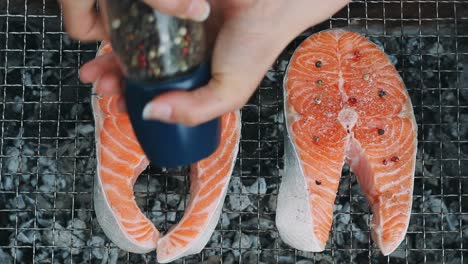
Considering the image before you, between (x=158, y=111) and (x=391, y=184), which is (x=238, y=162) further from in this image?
(x=158, y=111)

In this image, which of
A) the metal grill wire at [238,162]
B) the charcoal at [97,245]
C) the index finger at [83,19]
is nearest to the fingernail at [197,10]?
the index finger at [83,19]

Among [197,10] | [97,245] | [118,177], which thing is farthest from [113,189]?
[197,10]

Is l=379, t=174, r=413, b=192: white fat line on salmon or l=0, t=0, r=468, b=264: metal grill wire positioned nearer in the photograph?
l=379, t=174, r=413, b=192: white fat line on salmon

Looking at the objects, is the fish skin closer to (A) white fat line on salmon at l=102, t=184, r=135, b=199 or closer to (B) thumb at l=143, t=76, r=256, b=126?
(A) white fat line on salmon at l=102, t=184, r=135, b=199

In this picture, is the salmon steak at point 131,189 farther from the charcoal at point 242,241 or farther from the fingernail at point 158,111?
the fingernail at point 158,111

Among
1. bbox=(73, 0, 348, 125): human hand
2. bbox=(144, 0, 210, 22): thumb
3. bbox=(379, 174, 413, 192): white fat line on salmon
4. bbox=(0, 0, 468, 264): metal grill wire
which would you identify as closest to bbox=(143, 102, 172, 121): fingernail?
bbox=(73, 0, 348, 125): human hand

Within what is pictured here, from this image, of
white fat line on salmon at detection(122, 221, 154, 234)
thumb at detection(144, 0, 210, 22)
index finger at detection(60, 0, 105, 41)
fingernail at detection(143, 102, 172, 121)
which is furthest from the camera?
white fat line on salmon at detection(122, 221, 154, 234)
